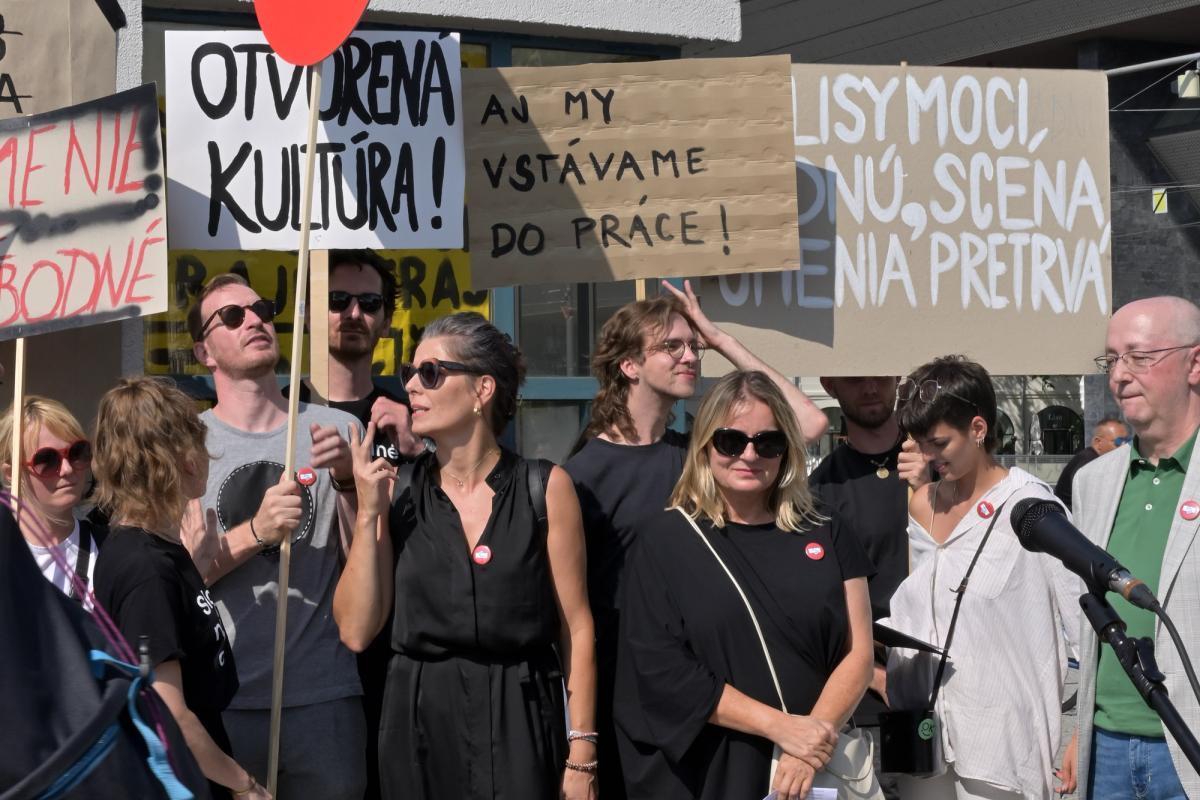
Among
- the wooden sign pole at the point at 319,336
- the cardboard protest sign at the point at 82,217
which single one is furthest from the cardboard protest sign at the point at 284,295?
the cardboard protest sign at the point at 82,217

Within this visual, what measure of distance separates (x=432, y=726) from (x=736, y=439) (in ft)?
3.63

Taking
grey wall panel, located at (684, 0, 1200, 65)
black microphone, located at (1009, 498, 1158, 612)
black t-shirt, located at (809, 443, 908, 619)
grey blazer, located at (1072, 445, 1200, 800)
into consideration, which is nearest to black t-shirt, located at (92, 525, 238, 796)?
black microphone, located at (1009, 498, 1158, 612)

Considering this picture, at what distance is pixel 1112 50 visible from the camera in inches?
1070

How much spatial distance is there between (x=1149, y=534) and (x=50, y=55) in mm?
3628

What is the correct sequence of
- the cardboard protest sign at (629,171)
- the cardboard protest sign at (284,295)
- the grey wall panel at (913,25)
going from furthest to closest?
the grey wall panel at (913,25)
the cardboard protest sign at (284,295)
the cardboard protest sign at (629,171)

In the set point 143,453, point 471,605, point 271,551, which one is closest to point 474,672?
point 471,605

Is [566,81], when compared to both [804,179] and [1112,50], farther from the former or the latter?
[1112,50]

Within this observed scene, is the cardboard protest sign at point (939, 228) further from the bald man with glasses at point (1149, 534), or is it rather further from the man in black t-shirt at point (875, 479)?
the bald man with glasses at point (1149, 534)

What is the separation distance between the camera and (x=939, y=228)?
222 inches

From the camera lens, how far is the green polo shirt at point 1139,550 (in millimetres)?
3914

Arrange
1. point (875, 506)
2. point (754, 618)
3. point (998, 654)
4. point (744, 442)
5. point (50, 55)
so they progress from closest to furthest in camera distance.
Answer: point (754, 618)
point (744, 442)
point (998, 654)
point (50, 55)
point (875, 506)

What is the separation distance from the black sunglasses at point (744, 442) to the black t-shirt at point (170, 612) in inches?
54.1

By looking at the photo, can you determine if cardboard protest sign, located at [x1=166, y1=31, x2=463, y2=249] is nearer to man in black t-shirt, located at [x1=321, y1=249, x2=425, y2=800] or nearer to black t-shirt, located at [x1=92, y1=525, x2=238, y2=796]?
man in black t-shirt, located at [x1=321, y1=249, x2=425, y2=800]

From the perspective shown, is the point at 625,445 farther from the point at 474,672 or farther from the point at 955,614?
the point at 955,614
